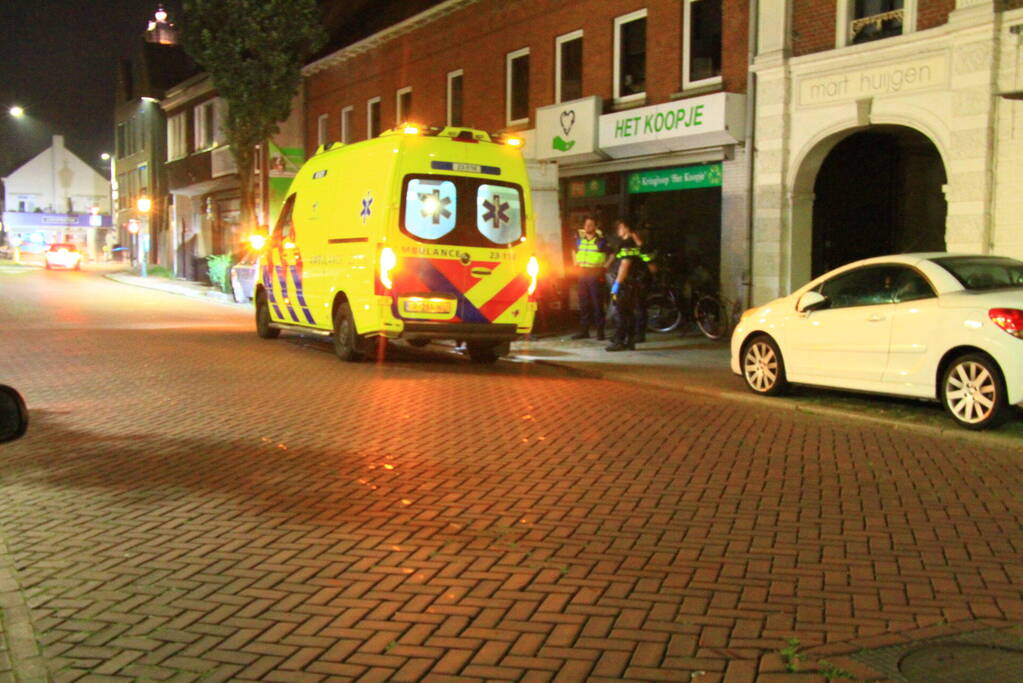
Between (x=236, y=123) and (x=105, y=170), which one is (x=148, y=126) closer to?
(x=236, y=123)

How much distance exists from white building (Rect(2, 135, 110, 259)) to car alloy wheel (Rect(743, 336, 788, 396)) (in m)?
95.3

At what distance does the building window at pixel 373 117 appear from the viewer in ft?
97.8

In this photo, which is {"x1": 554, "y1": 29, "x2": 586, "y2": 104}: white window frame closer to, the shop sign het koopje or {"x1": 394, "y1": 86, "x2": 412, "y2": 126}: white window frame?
the shop sign het koopje

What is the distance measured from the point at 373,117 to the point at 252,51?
12.6 feet

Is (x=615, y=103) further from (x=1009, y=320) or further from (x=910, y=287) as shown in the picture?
(x=1009, y=320)

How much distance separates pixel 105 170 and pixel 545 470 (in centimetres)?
10907

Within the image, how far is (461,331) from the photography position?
13211 mm

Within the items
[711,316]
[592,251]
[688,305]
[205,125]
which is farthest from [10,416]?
[205,125]

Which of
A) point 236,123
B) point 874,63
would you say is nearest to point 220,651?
point 874,63

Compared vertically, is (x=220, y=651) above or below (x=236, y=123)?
below

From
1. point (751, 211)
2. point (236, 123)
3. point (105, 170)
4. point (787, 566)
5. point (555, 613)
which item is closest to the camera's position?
point (555, 613)

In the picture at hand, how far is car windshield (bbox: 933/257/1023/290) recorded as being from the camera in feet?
30.6

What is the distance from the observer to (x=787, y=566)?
526 cm

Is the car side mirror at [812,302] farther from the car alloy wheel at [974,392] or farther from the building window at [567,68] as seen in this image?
the building window at [567,68]
